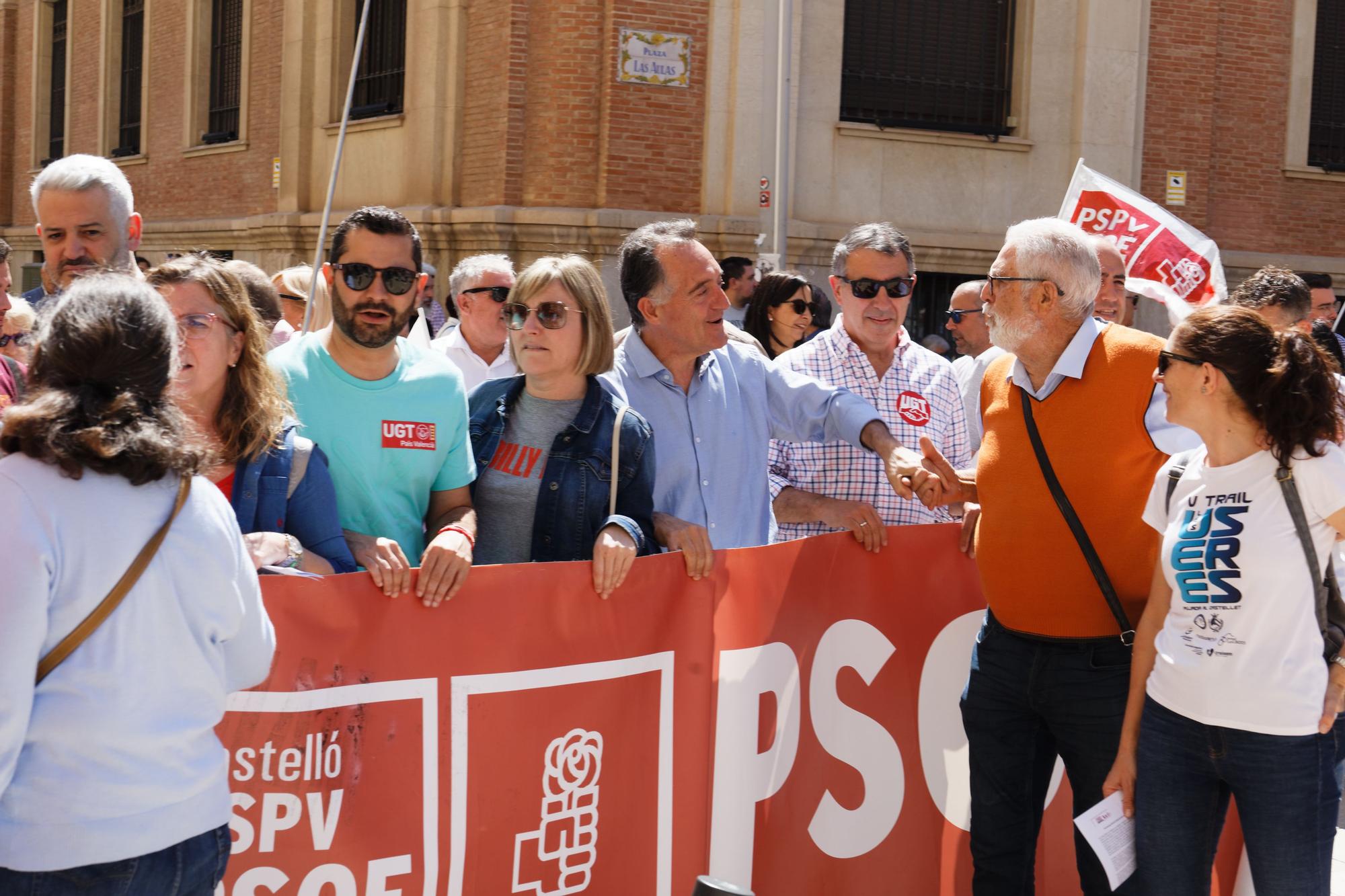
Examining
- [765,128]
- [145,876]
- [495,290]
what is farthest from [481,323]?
[765,128]

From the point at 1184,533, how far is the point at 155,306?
2.36 m

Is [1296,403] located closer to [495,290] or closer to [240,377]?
[240,377]

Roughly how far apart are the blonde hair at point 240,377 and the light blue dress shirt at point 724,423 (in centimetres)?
113

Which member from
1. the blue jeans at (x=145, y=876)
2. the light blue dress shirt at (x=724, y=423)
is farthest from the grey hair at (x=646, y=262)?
the blue jeans at (x=145, y=876)

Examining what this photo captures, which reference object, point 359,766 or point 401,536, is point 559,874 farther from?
point 401,536

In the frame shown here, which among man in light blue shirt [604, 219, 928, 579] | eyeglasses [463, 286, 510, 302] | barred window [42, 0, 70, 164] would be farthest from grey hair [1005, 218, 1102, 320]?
barred window [42, 0, 70, 164]

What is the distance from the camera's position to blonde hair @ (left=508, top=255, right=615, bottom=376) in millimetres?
3801

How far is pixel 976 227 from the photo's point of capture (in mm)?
14734

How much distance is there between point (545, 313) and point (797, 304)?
10.6 feet

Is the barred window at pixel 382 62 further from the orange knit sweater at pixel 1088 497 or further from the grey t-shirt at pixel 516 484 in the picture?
the orange knit sweater at pixel 1088 497

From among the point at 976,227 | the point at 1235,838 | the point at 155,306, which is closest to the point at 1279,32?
the point at 976,227

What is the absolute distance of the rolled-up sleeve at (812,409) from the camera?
13.8ft

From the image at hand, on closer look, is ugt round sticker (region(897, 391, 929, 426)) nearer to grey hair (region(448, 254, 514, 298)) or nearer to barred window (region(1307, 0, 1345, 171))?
grey hair (region(448, 254, 514, 298))

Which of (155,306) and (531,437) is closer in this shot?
(155,306)
